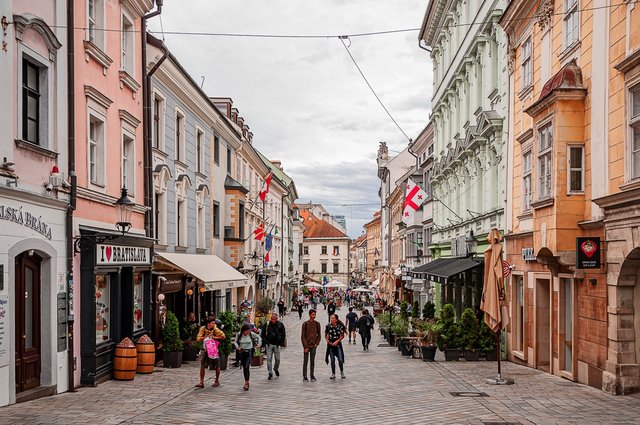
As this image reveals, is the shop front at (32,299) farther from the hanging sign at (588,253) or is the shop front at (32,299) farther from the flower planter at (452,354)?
the flower planter at (452,354)

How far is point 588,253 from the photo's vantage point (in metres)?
15.2

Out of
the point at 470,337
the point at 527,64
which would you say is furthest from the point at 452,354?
the point at 527,64

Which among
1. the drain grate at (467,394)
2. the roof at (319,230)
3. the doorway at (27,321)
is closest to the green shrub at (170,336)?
the doorway at (27,321)

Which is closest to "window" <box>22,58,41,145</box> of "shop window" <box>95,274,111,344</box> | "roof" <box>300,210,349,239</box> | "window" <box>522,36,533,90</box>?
"shop window" <box>95,274,111,344</box>

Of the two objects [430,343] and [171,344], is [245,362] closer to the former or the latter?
[171,344]

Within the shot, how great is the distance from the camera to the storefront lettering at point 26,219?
1259 centimetres

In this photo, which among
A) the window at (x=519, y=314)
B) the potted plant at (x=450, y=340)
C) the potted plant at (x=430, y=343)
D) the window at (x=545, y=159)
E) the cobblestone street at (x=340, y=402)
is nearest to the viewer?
the cobblestone street at (x=340, y=402)

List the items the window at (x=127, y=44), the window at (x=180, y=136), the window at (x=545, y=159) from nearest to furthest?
the window at (x=545, y=159)
the window at (x=127, y=44)
the window at (x=180, y=136)

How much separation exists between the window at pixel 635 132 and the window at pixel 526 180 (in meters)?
6.03

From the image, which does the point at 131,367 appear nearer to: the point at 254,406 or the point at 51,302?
the point at 51,302

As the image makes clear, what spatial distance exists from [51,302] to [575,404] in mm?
9805

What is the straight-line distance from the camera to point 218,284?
2520 centimetres

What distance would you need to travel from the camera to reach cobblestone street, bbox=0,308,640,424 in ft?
40.1

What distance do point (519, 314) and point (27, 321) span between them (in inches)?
537
